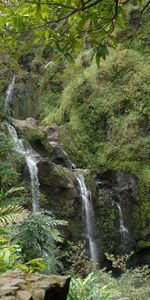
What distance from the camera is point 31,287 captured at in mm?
2516

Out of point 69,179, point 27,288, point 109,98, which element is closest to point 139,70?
point 109,98

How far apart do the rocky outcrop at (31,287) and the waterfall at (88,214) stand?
1029 cm

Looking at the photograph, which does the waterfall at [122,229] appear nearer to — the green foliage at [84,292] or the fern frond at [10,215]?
the fern frond at [10,215]

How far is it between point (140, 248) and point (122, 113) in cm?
595

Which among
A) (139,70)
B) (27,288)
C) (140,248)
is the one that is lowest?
(140,248)

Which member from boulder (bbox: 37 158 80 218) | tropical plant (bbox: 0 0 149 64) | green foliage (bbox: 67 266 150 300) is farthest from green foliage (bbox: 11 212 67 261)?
boulder (bbox: 37 158 80 218)

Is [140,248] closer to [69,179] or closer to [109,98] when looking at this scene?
[69,179]

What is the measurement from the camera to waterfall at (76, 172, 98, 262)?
42.0ft

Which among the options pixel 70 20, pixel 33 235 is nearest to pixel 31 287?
pixel 70 20

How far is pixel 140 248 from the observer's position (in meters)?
13.2

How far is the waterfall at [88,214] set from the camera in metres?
12.8

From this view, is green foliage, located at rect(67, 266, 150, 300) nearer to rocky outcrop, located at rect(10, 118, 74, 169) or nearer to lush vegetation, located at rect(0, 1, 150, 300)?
lush vegetation, located at rect(0, 1, 150, 300)

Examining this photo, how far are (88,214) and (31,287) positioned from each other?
1075 centimetres

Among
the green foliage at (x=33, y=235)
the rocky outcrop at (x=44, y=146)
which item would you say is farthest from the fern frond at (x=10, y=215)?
the rocky outcrop at (x=44, y=146)
